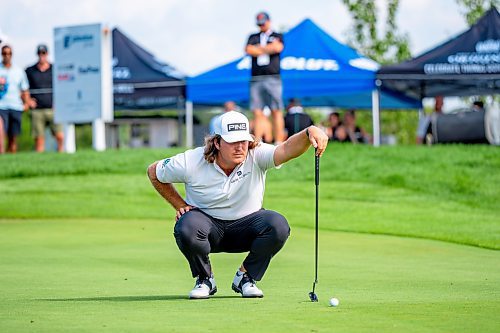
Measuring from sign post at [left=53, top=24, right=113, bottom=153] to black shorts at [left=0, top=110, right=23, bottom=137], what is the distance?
2.85 ft

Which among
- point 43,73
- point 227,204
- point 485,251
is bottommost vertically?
point 485,251

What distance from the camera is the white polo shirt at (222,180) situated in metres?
8.22

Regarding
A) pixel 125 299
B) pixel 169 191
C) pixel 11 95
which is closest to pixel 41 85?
pixel 11 95

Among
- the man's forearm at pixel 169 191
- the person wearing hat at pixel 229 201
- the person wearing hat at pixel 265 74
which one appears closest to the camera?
the person wearing hat at pixel 229 201

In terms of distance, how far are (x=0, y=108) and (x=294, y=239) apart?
27.7 ft

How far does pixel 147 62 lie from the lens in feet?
79.6

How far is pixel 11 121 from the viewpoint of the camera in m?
20.8

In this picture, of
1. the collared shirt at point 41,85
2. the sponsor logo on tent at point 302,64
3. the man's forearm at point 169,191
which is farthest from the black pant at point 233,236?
the sponsor logo on tent at point 302,64

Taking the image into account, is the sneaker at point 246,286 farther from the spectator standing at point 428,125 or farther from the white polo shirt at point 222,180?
the spectator standing at point 428,125

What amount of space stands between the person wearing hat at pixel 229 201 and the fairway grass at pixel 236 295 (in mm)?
279

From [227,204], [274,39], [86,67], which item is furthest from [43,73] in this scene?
[227,204]

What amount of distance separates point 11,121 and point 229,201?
13.1 m

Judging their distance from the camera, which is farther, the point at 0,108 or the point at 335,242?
the point at 0,108

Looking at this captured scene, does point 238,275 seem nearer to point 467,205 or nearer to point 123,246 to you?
point 123,246
